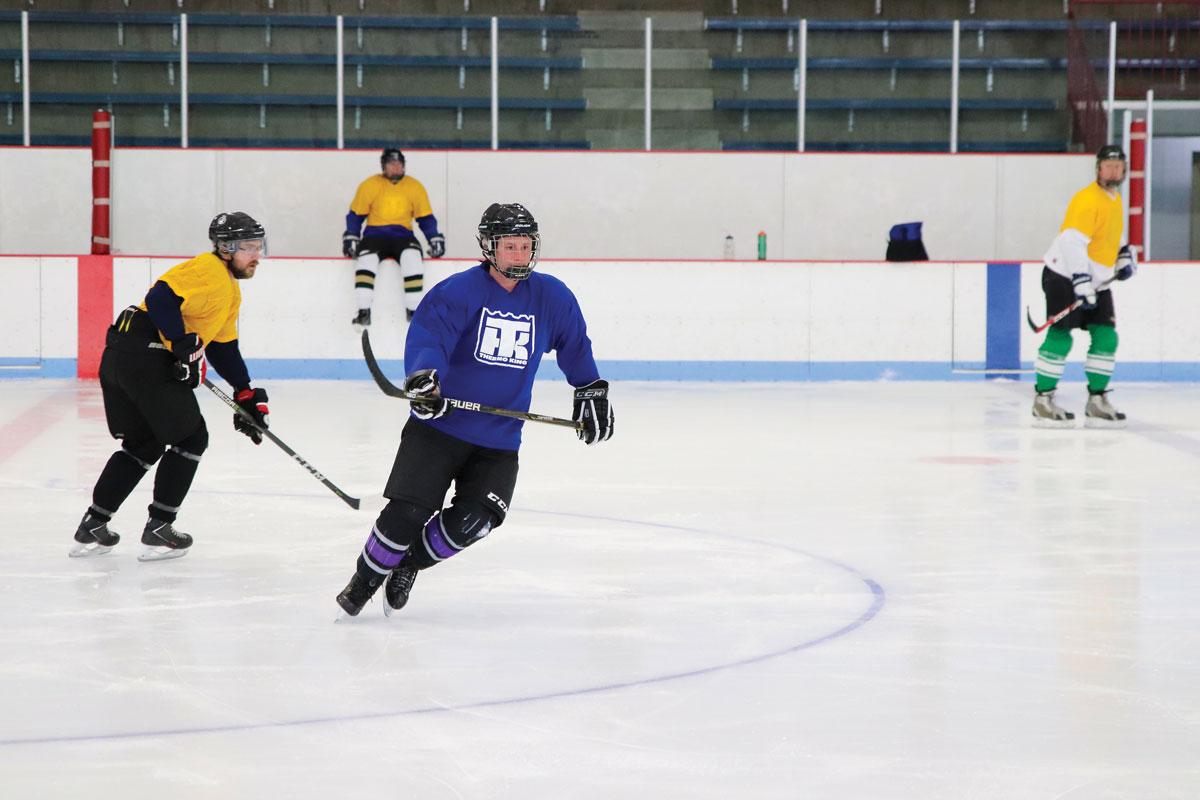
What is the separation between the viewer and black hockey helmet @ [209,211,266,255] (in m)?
3.94

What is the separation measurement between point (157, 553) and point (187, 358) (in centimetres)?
52

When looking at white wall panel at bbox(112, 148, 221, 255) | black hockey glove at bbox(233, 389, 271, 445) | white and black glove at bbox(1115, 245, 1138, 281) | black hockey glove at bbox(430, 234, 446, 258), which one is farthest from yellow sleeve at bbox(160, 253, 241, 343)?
white wall panel at bbox(112, 148, 221, 255)

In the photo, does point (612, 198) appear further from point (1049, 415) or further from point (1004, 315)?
point (1049, 415)

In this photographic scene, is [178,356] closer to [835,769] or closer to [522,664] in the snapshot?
[522,664]

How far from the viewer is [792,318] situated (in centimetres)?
1012

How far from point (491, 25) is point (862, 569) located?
26.7 feet

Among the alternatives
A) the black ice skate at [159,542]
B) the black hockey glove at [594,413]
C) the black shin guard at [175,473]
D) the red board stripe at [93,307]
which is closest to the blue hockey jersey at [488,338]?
the black hockey glove at [594,413]

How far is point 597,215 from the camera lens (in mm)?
11531

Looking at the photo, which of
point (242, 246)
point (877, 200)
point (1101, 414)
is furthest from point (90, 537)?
point (877, 200)

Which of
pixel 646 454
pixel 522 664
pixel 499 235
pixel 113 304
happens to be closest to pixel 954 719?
pixel 522 664

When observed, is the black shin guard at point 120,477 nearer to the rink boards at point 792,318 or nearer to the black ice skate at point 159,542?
the black ice skate at point 159,542

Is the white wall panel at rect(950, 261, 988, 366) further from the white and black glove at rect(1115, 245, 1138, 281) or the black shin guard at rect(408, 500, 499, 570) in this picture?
the black shin guard at rect(408, 500, 499, 570)

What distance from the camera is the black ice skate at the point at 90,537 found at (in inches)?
163

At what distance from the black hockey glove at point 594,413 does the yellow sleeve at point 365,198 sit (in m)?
6.92
